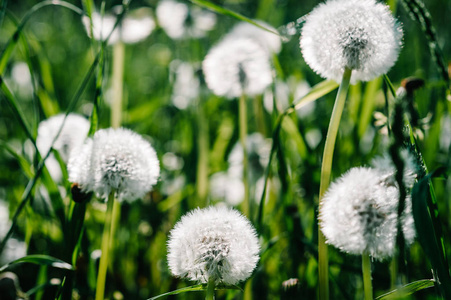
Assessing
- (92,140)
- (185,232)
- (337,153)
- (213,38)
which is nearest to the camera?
(185,232)

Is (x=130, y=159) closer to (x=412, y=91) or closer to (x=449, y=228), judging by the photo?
(x=412, y=91)

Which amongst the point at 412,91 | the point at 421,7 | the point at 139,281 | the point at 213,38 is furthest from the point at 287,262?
the point at 213,38

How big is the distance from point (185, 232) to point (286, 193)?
535mm

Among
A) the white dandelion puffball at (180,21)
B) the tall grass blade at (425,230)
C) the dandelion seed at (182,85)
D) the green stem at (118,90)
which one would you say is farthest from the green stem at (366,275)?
the white dandelion puffball at (180,21)

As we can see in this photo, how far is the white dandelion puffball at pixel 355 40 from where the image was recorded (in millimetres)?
→ 973

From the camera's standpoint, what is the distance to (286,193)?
1407 millimetres

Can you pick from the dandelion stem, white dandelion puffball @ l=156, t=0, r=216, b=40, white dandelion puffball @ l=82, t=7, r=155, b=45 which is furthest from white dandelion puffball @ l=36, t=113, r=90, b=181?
the dandelion stem

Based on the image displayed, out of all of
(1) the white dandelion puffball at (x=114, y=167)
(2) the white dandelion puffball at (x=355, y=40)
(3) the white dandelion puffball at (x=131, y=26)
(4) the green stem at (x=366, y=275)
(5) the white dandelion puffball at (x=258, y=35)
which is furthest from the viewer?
(3) the white dandelion puffball at (x=131, y=26)

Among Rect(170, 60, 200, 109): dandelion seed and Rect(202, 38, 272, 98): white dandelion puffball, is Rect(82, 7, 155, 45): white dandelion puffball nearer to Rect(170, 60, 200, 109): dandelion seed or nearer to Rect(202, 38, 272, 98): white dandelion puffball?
Rect(170, 60, 200, 109): dandelion seed

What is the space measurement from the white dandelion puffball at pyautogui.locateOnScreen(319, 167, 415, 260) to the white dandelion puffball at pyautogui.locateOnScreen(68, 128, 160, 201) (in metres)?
0.50

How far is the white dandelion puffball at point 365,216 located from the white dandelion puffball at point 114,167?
1.65 feet

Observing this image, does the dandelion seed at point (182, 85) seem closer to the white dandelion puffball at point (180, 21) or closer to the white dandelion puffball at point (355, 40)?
the white dandelion puffball at point (180, 21)

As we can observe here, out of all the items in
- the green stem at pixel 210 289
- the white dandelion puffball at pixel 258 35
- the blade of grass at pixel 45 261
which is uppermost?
the white dandelion puffball at pixel 258 35

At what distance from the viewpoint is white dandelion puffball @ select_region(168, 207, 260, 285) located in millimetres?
906
